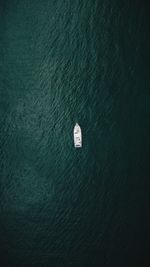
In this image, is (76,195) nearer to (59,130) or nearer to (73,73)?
(59,130)

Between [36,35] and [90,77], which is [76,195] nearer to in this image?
[90,77]

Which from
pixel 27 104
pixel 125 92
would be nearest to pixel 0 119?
pixel 27 104

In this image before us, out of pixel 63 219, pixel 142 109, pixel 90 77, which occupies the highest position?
pixel 90 77

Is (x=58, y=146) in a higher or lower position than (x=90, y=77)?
lower
